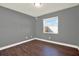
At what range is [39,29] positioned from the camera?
3.17 m

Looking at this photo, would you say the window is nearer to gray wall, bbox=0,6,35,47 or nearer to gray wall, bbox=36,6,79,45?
gray wall, bbox=36,6,79,45

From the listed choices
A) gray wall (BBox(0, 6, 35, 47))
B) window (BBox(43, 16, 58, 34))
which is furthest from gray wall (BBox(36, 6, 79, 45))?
gray wall (BBox(0, 6, 35, 47))

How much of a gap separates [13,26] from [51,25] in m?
1.45

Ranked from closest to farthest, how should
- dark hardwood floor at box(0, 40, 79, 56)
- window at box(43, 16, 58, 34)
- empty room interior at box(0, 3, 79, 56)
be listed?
dark hardwood floor at box(0, 40, 79, 56) → empty room interior at box(0, 3, 79, 56) → window at box(43, 16, 58, 34)

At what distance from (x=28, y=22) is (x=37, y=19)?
574mm

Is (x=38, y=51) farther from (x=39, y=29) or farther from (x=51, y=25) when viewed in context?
(x=39, y=29)

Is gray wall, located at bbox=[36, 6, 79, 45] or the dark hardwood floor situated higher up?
gray wall, located at bbox=[36, 6, 79, 45]

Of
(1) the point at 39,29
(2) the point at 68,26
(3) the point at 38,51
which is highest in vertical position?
(2) the point at 68,26

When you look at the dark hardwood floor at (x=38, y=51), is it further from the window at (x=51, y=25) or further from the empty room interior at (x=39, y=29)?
the window at (x=51, y=25)

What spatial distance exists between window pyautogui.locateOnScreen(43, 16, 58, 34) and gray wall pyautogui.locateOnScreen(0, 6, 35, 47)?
0.67m

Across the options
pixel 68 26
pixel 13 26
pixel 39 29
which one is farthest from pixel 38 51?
pixel 39 29

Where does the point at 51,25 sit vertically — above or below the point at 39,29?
above

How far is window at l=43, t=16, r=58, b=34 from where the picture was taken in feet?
8.90

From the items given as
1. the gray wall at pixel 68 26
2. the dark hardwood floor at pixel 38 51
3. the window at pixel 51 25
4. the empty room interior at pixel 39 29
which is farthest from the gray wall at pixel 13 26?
the gray wall at pixel 68 26
